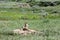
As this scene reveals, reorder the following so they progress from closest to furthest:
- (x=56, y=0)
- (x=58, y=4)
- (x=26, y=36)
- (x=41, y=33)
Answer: (x=26, y=36) → (x=41, y=33) → (x=58, y=4) → (x=56, y=0)

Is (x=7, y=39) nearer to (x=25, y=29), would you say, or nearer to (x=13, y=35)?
(x=13, y=35)

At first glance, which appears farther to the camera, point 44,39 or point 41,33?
point 41,33

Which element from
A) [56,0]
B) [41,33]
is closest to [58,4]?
[56,0]

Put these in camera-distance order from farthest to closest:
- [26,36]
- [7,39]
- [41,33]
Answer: [41,33] → [26,36] → [7,39]

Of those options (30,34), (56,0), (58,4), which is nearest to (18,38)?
(30,34)

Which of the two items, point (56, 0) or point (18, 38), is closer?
point (18, 38)

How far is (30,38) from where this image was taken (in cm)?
1994

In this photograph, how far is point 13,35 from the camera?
21078mm

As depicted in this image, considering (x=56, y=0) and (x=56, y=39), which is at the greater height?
(x=56, y=39)

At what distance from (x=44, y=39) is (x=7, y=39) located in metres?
2.75

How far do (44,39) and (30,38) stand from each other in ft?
3.74

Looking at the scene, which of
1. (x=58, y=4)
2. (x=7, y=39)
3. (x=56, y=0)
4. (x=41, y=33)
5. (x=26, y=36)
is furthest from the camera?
(x=56, y=0)

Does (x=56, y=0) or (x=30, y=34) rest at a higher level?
(x=30, y=34)

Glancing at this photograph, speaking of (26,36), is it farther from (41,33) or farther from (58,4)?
(58,4)
